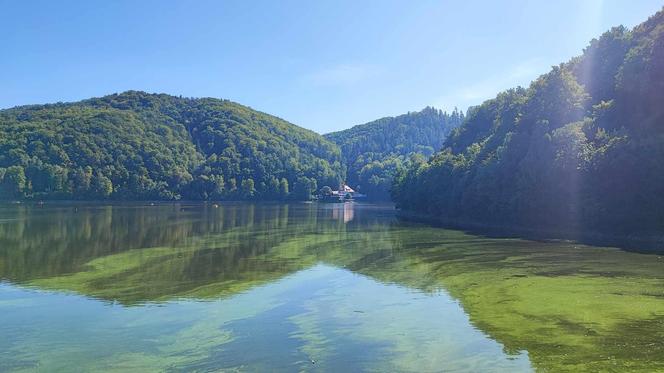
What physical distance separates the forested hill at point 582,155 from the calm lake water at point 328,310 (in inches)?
419

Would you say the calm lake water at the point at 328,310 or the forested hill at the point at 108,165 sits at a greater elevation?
the forested hill at the point at 108,165

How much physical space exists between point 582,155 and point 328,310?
134ft

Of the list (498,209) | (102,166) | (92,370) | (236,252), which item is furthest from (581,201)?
(102,166)

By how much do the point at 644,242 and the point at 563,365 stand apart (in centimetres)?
3582

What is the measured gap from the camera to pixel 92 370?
13148 mm

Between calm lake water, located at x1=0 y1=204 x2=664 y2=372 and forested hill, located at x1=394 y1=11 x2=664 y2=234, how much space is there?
34.9 feet

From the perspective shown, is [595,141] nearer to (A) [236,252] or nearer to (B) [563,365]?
(A) [236,252]

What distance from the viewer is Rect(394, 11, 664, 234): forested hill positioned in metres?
46.2

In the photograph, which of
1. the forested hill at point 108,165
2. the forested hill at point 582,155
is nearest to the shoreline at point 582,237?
the forested hill at point 582,155

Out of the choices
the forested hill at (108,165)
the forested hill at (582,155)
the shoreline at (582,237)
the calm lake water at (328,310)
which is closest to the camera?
the calm lake water at (328,310)

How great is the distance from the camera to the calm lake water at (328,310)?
46.5ft

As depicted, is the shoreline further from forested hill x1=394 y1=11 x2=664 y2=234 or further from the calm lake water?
the calm lake water

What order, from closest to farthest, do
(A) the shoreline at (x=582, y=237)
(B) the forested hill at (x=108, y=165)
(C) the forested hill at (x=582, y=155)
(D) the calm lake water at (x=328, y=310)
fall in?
(D) the calm lake water at (x=328, y=310) → (A) the shoreline at (x=582, y=237) → (C) the forested hill at (x=582, y=155) → (B) the forested hill at (x=108, y=165)

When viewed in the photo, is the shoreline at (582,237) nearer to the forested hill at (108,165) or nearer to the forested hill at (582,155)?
the forested hill at (582,155)
